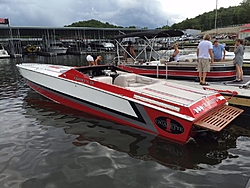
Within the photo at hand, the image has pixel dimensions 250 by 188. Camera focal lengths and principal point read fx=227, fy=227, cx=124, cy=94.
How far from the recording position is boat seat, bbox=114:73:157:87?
22.0 feet

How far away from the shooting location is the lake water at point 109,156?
3.75 meters

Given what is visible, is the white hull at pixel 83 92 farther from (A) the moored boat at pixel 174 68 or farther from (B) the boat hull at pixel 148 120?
(A) the moored boat at pixel 174 68

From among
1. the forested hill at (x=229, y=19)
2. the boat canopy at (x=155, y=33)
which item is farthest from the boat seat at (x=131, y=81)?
the forested hill at (x=229, y=19)

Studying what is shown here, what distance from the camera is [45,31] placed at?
157ft

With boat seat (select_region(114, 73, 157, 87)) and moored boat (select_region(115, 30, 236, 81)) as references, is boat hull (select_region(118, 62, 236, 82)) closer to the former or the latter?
moored boat (select_region(115, 30, 236, 81))

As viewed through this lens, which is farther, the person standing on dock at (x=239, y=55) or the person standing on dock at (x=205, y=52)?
the person standing on dock at (x=239, y=55)

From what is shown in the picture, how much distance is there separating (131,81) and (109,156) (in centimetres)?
306

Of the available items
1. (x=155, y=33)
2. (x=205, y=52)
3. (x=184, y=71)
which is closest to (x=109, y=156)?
(x=205, y=52)

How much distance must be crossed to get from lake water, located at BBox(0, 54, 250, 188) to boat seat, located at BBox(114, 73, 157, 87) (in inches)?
49.3

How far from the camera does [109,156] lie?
4.53 meters

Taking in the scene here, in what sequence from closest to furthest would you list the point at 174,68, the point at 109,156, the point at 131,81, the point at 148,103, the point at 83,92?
the point at 109,156 < the point at 148,103 < the point at 83,92 < the point at 131,81 < the point at 174,68

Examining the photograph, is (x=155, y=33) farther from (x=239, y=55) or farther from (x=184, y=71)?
(x=239, y=55)

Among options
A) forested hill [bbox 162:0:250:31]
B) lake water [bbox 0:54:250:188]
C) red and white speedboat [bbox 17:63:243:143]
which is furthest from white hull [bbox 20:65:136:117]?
forested hill [bbox 162:0:250:31]

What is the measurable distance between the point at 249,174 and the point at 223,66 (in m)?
5.07
